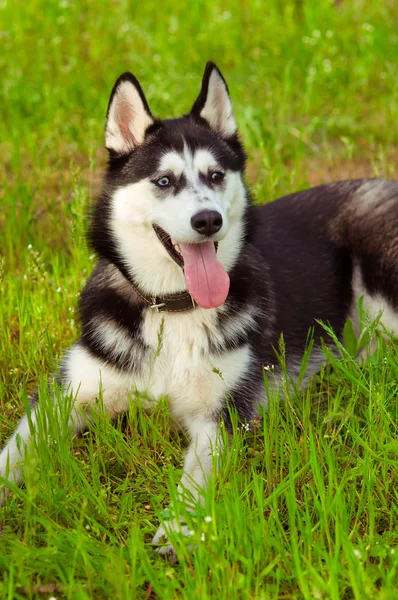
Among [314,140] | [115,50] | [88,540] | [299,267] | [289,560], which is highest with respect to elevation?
[115,50]

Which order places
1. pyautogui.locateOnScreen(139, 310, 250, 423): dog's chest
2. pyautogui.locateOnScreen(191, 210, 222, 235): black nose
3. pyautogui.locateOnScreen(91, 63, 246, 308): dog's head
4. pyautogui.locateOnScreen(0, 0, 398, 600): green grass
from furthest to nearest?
pyautogui.locateOnScreen(139, 310, 250, 423): dog's chest < pyautogui.locateOnScreen(91, 63, 246, 308): dog's head < pyautogui.locateOnScreen(191, 210, 222, 235): black nose < pyautogui.locateOnScreen(0, 0, 398, 600): green grass

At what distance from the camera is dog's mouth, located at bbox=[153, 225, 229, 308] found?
3.15m

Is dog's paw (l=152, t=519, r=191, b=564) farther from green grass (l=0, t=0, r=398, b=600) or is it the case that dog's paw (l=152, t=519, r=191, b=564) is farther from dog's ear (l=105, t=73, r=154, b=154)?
dog's ear (l=105, t=73, r=154, b=154)

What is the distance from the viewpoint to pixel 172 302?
3312mm

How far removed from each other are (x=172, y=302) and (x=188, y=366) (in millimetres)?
286

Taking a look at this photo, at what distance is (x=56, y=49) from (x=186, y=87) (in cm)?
150

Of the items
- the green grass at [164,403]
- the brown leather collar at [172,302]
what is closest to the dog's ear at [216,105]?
the brown leather collar at [172,302]

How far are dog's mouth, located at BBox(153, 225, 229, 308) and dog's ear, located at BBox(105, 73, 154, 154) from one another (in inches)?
18.2

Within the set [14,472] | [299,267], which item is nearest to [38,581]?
[14,472]

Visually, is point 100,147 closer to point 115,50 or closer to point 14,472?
point 115,50

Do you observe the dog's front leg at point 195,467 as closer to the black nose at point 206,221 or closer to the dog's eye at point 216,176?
the black nose at point 206,221

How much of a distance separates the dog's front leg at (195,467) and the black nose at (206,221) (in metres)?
0.80

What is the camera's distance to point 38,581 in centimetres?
232

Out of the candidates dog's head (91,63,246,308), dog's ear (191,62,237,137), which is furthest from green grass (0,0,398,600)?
dog's ear (191,62,237,137)
